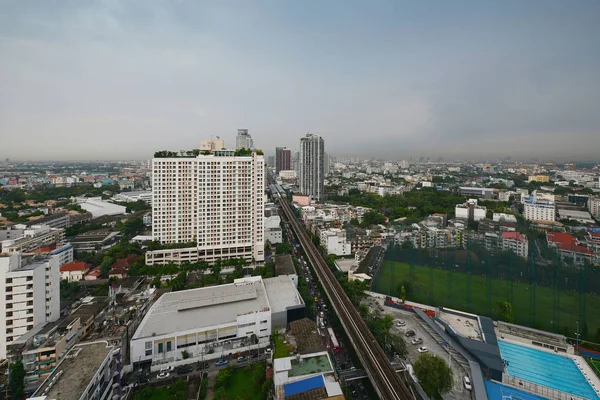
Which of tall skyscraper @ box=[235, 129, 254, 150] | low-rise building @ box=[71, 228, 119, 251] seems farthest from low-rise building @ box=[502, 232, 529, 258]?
tall skyscraper @ box=[235, 129, 254, 150]

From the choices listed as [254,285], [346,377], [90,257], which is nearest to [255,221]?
[254,285]

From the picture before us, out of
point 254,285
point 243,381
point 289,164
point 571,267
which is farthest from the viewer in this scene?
point 289,164

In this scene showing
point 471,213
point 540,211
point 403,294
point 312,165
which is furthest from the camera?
point 312,165

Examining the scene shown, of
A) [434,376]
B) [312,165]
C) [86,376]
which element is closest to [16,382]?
[86,376]

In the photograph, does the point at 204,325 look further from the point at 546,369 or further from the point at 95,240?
the point at 95,240

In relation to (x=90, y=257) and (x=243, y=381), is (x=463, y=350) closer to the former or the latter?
(x=243, y=381)
